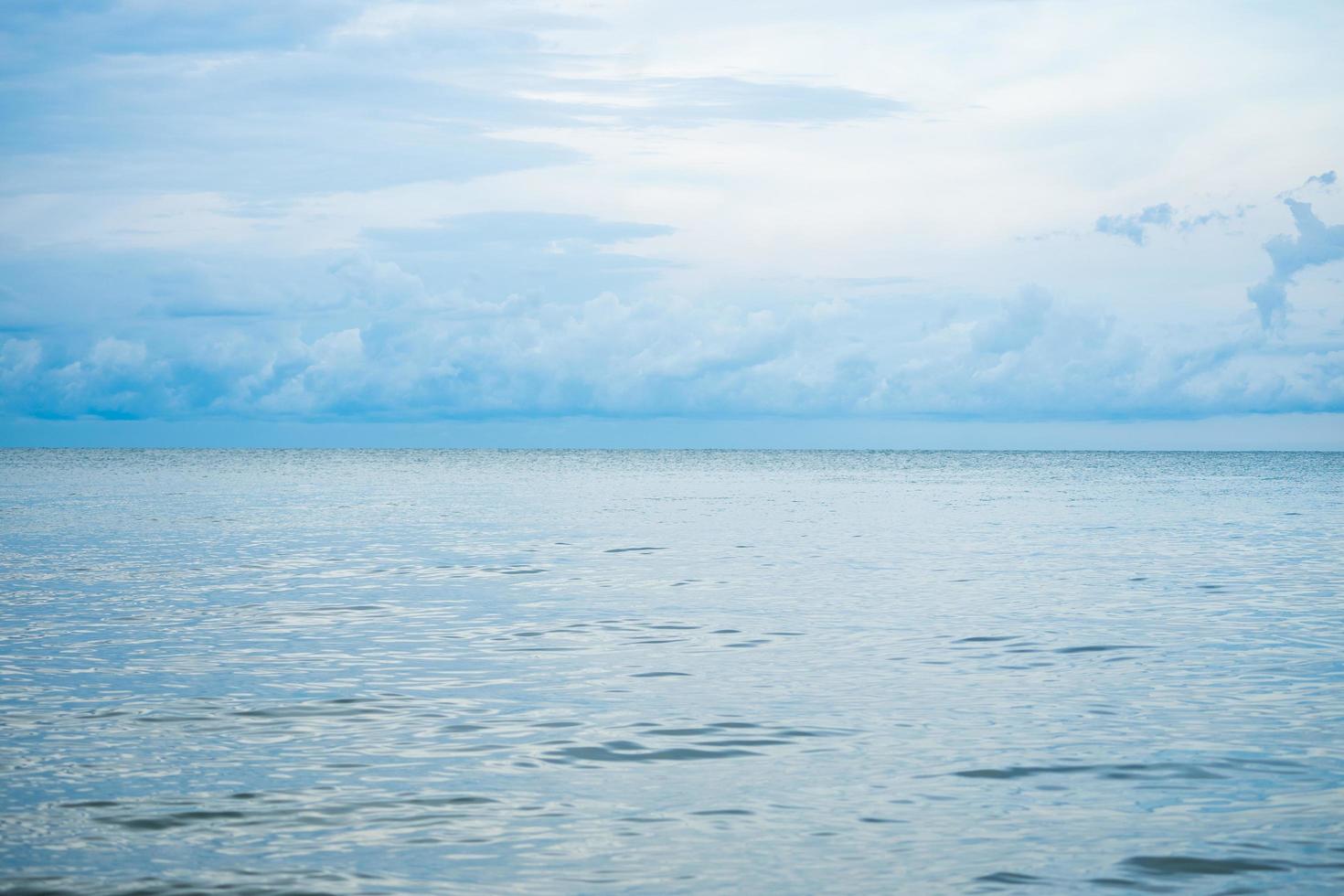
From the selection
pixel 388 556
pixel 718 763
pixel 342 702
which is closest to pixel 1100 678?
pixel 718 763

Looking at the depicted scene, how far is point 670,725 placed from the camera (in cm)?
1497

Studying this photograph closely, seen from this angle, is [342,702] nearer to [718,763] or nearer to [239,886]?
[718,763]

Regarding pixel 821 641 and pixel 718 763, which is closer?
pixel 718 763

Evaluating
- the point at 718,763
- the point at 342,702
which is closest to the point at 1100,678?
the point at 718,763

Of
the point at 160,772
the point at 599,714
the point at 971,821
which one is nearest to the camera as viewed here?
the point at 971,821

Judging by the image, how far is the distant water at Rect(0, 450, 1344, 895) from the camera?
10148 mm

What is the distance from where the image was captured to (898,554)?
3806 centimetres

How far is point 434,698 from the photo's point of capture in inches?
648

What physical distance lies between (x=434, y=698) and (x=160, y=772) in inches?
170

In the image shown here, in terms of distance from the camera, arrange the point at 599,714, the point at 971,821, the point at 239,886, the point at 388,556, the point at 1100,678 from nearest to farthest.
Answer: the point at 239,886
the point at 971,821
the point at 599,714
the point at 1100,678
the point at 388,556

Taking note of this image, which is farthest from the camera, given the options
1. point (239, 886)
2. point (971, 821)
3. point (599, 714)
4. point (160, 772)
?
point (599, 714)

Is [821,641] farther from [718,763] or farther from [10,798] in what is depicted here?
[10,798]

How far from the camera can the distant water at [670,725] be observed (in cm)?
1015

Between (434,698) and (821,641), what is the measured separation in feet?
24.2
